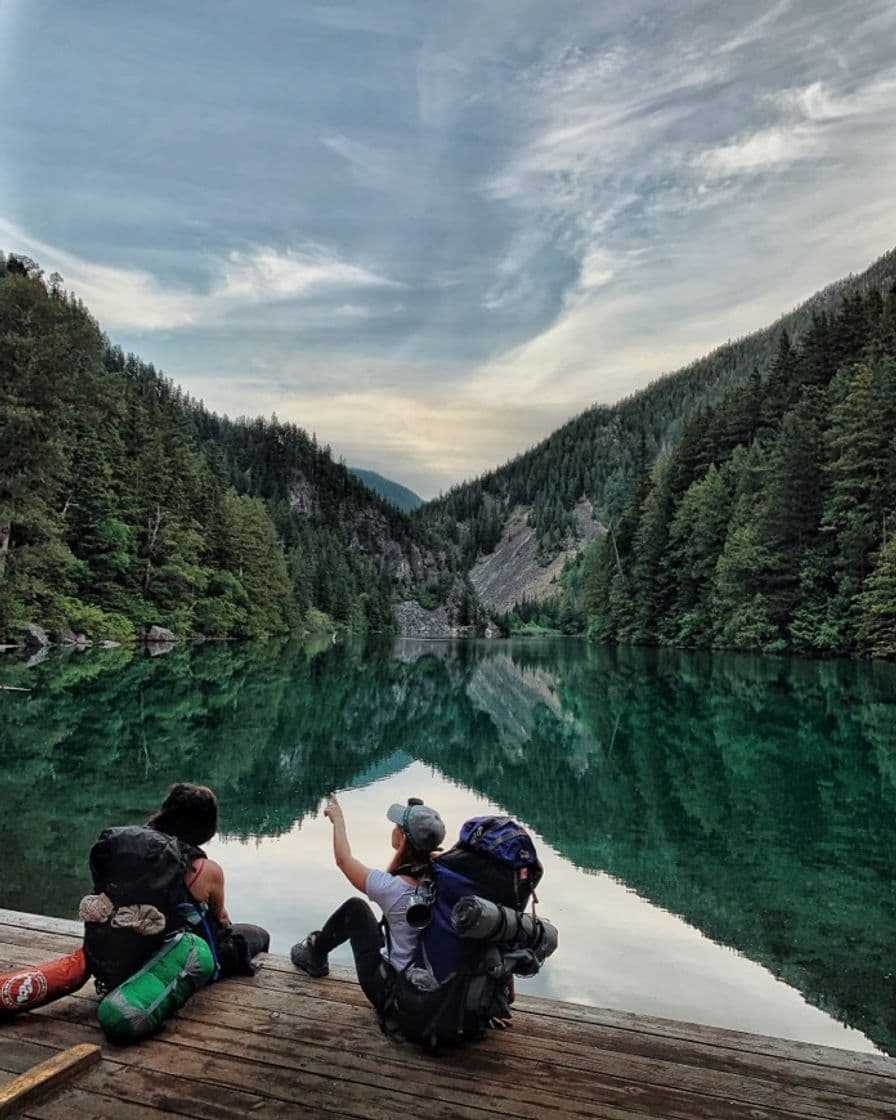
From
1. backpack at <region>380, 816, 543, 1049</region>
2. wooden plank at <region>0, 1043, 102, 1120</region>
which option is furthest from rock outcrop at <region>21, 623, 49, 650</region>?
backpack at <region>380, 816, 543, 1049</region>

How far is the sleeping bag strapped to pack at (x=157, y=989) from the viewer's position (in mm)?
3652

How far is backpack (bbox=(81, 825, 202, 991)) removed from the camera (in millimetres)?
3873

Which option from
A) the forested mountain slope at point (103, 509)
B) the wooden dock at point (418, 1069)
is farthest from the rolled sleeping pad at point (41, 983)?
the forested mountain slope at point (103, 509)

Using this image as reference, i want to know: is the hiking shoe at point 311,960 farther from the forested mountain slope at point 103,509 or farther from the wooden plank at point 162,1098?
the forested mountain slope at point 103,509

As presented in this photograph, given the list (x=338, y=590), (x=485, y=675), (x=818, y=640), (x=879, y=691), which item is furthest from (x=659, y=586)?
(x=338, y=590)

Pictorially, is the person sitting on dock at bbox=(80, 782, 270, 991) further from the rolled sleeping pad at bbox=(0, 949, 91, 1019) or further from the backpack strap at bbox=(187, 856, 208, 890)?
the rolled sleeping pad at bbox=(0, 949, 91, 1019)

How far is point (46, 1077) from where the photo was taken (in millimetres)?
3223

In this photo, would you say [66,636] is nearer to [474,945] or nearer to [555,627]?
[474,945]

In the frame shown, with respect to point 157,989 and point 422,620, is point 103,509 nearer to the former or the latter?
point 157,989

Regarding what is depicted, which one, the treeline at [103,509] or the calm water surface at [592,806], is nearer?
the calm water surface at [592,806]

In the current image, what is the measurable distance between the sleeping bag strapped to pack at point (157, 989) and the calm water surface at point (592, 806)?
2.99 m

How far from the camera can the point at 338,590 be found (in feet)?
367

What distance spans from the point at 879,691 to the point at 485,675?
65.9ft

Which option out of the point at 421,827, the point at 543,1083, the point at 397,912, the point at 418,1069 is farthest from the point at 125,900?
the point at 543,1083
